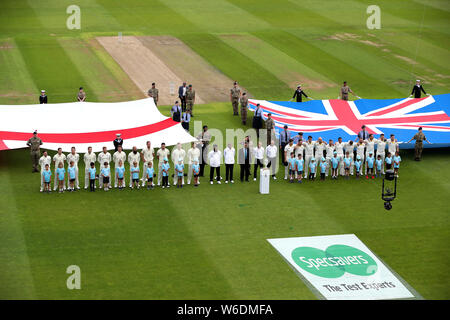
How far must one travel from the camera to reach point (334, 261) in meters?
19.8

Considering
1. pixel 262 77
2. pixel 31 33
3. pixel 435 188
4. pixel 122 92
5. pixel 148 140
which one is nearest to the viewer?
pixel 435 188

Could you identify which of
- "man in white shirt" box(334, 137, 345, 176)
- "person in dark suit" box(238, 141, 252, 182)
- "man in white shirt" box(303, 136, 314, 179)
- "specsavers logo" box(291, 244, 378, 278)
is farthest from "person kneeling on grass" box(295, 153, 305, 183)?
"specsavers logo" box(291, 244, 378, 278)

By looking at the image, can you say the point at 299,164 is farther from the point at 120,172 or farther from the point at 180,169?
the point at 120,172

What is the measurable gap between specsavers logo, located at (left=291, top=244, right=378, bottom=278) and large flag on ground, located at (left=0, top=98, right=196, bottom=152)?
8414mm

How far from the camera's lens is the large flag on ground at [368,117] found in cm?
2844

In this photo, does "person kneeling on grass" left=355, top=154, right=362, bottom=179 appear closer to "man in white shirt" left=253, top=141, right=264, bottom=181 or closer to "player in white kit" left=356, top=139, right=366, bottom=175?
"player in white kit" left=356, top=139, right=366, bottom=175

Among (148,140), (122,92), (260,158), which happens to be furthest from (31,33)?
(260,158)

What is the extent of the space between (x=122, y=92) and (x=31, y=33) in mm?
11236

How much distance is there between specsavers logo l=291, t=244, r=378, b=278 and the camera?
63.3ft

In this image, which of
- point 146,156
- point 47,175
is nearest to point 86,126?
point 146,156

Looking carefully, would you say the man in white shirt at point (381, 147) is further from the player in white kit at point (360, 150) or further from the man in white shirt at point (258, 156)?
the man in white shirt at point (258, 156)

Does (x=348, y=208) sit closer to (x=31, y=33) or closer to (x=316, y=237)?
(x=316, y=237)

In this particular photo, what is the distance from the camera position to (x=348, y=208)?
2325cm

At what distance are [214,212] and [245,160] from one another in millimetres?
2927
